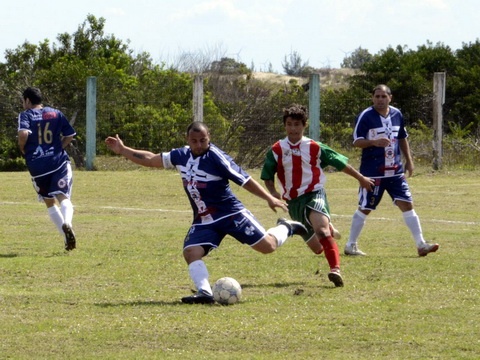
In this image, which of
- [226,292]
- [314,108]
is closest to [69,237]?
[226,292]

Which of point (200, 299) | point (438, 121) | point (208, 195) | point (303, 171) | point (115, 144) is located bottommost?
point (200, 299)

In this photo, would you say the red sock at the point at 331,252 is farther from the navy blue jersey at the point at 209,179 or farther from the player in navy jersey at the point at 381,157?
the player in navy jersey at the point at 381,157

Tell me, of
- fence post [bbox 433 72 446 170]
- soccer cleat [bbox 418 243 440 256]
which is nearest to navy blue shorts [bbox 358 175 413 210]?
soccer cleat [bbox 418 243 440 256]

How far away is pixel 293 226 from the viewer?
31.4 feet

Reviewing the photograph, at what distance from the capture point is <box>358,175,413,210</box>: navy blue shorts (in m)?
11.7

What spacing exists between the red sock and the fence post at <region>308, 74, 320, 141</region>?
1638cm

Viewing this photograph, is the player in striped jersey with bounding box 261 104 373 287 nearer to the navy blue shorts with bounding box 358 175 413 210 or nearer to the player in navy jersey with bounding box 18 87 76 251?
the navy blue shorts with bounding box 358 175 413 210

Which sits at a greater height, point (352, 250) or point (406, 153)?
point (406, 153)

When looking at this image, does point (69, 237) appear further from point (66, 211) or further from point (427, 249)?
point (427, 249)

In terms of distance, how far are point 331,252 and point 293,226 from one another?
45 centimetres

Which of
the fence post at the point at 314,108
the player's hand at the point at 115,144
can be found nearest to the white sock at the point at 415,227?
the player's hand at the point at 115,144

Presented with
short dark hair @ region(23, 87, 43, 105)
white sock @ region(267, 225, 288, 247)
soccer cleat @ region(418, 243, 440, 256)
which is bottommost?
soccer cleat @ region(418, 243, 440, 256)

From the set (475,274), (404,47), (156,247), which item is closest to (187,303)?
(475,274)

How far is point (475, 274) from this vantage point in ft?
32.2
